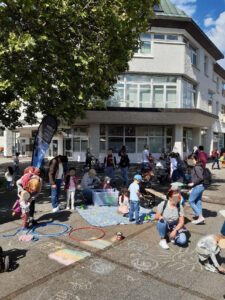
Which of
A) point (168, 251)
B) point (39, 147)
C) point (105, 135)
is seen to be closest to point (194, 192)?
point (168, 251)

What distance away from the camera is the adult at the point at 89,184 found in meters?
8.48

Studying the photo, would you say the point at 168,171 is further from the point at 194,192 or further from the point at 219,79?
the point at 219,79

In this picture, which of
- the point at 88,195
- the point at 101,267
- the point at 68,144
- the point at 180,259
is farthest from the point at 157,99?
the point at 101,267

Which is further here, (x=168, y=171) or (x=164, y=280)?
(x=168, y=171)

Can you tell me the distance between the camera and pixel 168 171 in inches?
495

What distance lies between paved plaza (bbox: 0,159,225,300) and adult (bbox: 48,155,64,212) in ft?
4.77

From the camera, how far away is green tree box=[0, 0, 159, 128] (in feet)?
24.6

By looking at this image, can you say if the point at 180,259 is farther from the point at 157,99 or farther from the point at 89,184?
the point at 157,99

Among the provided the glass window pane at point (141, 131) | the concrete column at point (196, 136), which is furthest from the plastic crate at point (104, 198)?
the concrete column at point (196, 136)

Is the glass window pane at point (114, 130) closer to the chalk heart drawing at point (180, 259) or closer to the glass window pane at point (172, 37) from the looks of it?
the glass window pane at point (172, 37)

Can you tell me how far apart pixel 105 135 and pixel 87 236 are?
681 inches

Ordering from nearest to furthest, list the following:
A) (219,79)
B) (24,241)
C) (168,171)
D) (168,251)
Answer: (168,251) → (24,241) → (168,171) → (219,79)

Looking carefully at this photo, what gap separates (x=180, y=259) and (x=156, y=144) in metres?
19.1

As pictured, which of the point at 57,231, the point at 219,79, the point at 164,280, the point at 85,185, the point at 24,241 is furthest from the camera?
the point at 219,79
